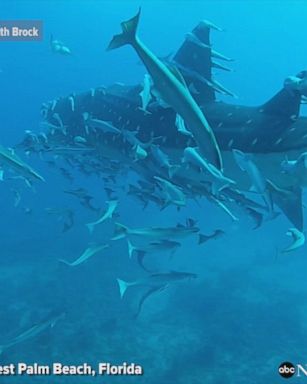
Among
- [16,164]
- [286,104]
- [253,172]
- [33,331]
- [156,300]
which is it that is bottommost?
[156,300]

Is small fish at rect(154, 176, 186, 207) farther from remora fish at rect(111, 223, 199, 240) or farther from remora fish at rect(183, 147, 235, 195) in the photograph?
remora fish at rect(183, 147, 235, 195)

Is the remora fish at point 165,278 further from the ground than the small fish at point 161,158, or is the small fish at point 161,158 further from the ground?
the small fish at point 161,158

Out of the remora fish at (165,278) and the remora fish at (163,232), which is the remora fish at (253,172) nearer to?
the remora fish at (163,232)

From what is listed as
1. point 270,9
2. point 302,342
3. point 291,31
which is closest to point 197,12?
point 270,9

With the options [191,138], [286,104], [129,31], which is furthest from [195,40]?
[129,31]

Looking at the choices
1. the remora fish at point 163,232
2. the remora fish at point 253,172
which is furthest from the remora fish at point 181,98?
the remora fish at point 163,232

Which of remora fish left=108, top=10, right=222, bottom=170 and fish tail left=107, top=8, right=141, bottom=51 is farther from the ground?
fish tail left=107, top=8, right=141, bottom=51

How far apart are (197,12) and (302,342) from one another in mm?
90534

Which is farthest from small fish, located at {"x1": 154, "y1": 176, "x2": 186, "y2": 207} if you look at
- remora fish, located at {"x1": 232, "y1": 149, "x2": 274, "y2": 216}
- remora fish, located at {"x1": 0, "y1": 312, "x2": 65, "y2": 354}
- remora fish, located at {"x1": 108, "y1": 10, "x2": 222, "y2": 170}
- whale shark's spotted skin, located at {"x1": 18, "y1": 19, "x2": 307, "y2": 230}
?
remora fish, located at {"x1": 108, "y1": 10, "x2": 222, "y2": 170}

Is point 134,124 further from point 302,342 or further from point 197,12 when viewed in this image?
point 197,12

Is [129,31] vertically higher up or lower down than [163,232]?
higher up

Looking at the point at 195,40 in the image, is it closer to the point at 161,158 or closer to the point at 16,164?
the point at 161,158

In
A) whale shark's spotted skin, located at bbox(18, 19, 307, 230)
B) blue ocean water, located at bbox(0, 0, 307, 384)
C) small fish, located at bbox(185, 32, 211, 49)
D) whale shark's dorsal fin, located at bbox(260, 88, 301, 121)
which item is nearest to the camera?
whale shark's dorsal fin, located at bbox(260, 88, 301, 121)

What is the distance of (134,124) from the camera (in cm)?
641
